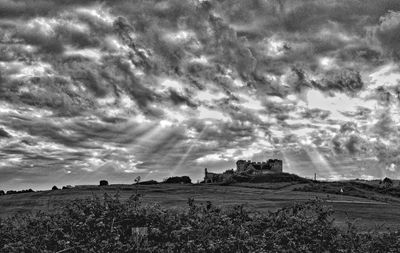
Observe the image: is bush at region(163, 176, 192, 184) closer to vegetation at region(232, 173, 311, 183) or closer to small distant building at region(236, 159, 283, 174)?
vegetation at region(232, 173, 311, 183)

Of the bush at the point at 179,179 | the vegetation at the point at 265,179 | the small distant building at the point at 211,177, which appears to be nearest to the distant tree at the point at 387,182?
the vegetation at the point at 265,179

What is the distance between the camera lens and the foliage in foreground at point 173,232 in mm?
11922

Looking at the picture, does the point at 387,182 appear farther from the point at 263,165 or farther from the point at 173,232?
the point at 173,232

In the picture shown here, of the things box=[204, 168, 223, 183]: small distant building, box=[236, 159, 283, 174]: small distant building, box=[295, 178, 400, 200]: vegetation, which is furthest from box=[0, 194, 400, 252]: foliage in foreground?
box=[236, 159, 283, 174]: small distant building

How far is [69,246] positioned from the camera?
39.0ft

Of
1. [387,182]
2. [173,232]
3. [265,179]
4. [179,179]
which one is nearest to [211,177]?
[179,179]

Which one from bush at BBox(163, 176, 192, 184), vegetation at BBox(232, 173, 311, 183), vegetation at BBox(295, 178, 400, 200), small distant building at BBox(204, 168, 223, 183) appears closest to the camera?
vegetation at BBox(295, 178, 400, 200)

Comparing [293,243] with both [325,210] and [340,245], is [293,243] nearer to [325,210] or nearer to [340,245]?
[340,245]

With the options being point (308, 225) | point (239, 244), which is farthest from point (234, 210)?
point (239, 244)

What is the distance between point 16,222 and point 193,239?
7280 mm

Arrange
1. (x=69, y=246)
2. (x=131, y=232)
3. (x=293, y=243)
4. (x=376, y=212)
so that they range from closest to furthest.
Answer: (x=69, y=246) < (x=293, y=243) < (x=131, y=232) < (x=376, y=212)

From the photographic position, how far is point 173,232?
12.5 meters

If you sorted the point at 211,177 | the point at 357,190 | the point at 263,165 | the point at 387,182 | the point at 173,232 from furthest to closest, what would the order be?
1. the point at 263,165
2. the point at 211,177
3. the point at 387,182
4. the point at 357,190
5. the point at 173,232

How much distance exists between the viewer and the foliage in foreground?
1192cm
